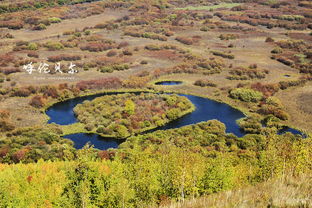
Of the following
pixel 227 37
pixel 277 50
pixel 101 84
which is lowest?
pixel 101 84

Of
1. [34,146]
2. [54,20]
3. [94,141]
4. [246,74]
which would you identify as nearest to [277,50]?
[246,74]

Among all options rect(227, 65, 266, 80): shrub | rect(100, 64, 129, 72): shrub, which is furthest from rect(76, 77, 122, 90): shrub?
rect(227, 65, 266, 80): shrub

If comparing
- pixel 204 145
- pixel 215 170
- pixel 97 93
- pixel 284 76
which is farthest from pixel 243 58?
pixel 215 170

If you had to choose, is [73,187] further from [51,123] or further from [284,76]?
[284,76]

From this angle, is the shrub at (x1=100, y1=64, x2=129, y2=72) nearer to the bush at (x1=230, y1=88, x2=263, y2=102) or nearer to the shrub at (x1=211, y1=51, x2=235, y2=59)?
the bush at (x1=230, y1=88, x2=263, y2=102)

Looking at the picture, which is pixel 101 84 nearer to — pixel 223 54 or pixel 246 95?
pixel 246 95
